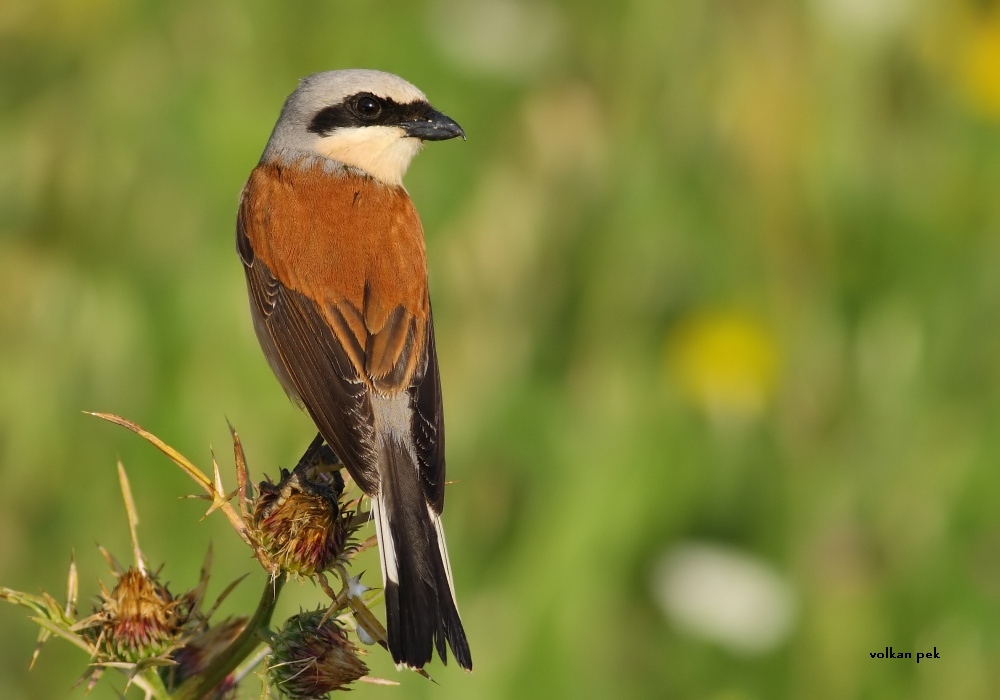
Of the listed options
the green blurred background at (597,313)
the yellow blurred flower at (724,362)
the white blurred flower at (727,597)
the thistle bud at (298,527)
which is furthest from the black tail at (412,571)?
the yellow blurred flower at (724,362)

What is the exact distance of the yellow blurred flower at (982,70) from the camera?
5562 millimetres

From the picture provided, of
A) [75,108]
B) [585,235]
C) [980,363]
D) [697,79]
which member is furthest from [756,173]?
[75,108]

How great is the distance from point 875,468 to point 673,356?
2.87ft

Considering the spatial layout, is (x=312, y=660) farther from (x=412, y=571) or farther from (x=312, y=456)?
(x=312, y=456)

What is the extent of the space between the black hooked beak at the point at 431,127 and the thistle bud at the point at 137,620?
1.70 meters

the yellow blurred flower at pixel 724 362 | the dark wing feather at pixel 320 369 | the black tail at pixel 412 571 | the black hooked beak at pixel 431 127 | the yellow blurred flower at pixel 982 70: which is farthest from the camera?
the yellow blurred flower at pixel 982 70

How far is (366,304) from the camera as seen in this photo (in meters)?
3.26

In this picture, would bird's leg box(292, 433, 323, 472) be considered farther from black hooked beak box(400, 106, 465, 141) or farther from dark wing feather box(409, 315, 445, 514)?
black hooked beak box(400, 106, 465, 141)

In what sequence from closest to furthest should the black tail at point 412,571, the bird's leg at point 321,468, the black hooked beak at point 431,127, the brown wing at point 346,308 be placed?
the black tail at point 412,571 < the bird's leg at point 321,468 < the brown wing at point 346,308 < the black hooked beak at point 431,127

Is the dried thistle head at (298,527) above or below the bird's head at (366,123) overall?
below

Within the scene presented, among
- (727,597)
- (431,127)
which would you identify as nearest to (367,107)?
(431,127)

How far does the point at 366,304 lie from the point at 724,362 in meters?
2.21

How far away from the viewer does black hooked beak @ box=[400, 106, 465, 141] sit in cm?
365

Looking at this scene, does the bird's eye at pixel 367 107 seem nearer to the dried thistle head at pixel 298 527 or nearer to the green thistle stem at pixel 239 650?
the dried thistle head at pixel 298 527
